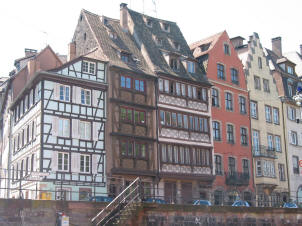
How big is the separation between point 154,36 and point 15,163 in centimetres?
1490

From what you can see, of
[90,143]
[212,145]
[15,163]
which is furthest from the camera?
[212,145]

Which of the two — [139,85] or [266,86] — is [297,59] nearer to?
[266,86]

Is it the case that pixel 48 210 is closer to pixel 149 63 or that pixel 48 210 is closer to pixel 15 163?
pixel 15 163

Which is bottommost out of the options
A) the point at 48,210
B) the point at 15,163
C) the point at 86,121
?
the point at 48,210

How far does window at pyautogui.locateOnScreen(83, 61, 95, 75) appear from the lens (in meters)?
35.0

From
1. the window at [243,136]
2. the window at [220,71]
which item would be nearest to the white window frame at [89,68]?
the window at [220,71]

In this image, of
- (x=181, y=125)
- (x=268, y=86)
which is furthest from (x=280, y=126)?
(x=181, y=125)

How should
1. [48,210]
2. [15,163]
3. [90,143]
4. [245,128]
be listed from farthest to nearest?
[245,128] < [15,163] < [90,143] < [48,210]

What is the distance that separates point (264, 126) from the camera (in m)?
46.9

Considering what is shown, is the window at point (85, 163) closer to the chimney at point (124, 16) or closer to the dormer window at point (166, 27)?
the chimney at point (124, 16)

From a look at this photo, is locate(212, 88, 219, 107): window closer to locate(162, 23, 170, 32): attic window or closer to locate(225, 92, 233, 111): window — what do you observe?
locate(225, 92, 233, 111): window

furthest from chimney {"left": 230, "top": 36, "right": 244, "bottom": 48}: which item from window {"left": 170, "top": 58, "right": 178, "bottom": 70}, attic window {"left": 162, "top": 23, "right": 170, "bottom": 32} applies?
window {"left": 170, "top": 58, "right": 178, "bottom": 70}

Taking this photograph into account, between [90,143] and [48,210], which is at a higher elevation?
[90,143]

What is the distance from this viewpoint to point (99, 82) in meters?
35.2
